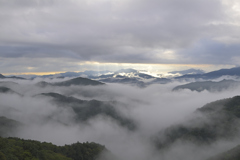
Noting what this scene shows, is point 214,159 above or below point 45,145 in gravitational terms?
below

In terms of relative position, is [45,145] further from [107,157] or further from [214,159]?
[214,159]

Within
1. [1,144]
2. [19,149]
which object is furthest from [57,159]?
[1,144]

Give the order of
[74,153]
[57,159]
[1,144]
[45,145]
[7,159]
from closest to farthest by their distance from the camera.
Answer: [7,159]
[1,144]
[57,159]
[45,145]
[74,153]

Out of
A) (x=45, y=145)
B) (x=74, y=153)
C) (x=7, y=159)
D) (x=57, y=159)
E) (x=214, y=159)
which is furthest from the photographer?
(x=214, y=159)

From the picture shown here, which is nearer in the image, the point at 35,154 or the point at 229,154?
the point at 35,154

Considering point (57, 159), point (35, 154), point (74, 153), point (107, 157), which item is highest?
point (35, 154)

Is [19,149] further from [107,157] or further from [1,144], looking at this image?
[107,157]
